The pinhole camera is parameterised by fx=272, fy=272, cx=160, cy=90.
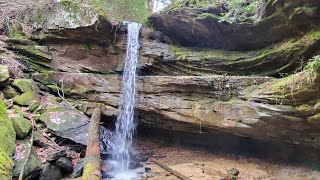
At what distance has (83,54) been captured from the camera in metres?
10.5

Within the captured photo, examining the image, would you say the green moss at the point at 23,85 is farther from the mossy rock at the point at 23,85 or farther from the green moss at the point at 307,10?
the green moss at the point at 307,10

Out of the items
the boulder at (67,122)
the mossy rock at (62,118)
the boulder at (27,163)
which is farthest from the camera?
the mossy rock at (62,118)

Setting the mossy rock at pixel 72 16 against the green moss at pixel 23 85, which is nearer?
the green moss at pixel 23 85

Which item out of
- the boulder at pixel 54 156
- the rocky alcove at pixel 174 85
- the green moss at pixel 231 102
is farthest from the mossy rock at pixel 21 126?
the green moss at pixel 231 102

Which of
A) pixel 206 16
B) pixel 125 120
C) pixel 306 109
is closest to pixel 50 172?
pixel 125 120

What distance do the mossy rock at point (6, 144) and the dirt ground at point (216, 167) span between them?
2.99 meters

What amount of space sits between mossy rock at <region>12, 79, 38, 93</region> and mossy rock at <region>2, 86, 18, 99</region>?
161 mm

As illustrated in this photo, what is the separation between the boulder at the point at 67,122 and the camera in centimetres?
722

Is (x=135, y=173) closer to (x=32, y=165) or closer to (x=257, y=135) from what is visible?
(x=32, y=165)

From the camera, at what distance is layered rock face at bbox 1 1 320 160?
22.1 ft

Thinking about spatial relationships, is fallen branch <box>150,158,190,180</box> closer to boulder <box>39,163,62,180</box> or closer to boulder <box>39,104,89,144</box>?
boulder <box>39,104,89,144</box>

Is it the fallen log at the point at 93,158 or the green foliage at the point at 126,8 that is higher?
the green foliage at the point at 126,8

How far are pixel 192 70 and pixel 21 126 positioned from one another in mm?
5981

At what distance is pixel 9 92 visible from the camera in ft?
25.3
